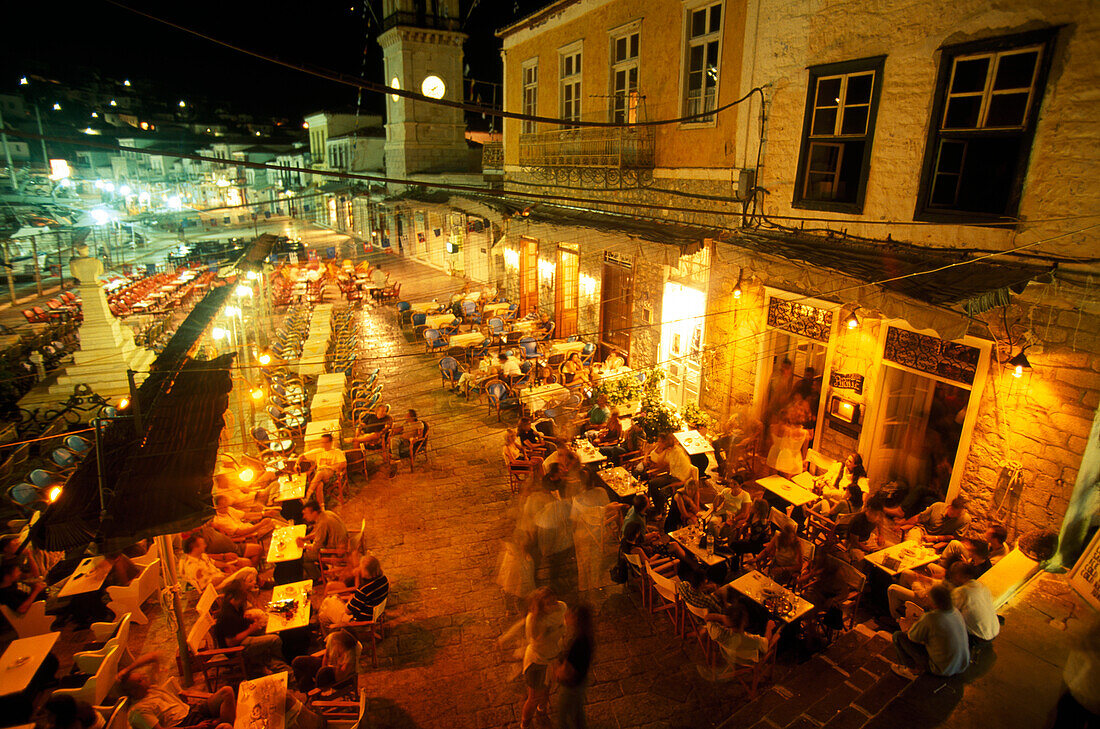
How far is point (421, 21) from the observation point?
28.6 meters

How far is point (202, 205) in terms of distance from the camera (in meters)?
66.5

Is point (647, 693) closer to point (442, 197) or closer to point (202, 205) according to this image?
point (442, 197)

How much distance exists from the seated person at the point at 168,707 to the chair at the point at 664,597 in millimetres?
4419

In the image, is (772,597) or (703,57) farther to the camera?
(703,57)

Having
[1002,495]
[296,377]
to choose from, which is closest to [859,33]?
[1002,495]

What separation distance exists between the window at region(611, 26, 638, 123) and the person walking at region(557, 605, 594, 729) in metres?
10.8

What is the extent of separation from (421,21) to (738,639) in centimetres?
3188

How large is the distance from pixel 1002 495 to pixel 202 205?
7874 centimetres

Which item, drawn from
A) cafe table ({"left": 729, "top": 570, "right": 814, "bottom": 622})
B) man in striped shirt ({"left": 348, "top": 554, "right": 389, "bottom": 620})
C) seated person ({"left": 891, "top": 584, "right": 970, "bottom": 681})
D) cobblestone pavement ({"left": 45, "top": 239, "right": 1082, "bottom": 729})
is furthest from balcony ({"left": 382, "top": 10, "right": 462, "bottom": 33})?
seated person ({"left": 891, "top": 584, "right": 970, "bottom": 681})

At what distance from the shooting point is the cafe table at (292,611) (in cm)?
616

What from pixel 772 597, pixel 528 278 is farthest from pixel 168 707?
pixel 528 278

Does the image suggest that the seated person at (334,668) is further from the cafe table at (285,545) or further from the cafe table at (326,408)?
the cafe table at (326,408)

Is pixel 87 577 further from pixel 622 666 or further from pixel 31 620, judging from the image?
pixel 622 666

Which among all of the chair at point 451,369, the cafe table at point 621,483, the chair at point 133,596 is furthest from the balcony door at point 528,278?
the chair at point 133,596
